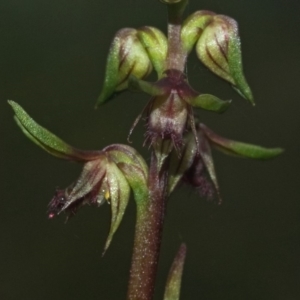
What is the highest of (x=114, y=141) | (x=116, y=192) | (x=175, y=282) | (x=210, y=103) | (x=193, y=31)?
(x=193, y=31)

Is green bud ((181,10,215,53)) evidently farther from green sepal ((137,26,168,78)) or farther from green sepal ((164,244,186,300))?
green sepal ((164,244,186,300))

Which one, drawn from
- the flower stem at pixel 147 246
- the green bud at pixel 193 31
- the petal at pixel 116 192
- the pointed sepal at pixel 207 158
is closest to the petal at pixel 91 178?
the petal at pixel 116 192

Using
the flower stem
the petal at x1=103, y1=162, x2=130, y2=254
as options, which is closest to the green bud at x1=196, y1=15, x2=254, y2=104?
the flower stem

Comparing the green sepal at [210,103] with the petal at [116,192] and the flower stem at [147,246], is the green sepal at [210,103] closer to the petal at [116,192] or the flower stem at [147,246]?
the flower stem at [147,246]

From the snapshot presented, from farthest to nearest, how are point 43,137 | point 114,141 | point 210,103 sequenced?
point 114,141, point 43,137, point 210,103

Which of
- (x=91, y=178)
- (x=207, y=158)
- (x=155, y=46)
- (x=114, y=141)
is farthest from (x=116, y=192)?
(x=114, y=141)

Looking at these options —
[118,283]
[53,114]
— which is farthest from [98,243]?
[53,114]

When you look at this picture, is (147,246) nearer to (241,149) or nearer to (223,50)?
(241,149)

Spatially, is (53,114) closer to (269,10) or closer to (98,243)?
(98,243)
